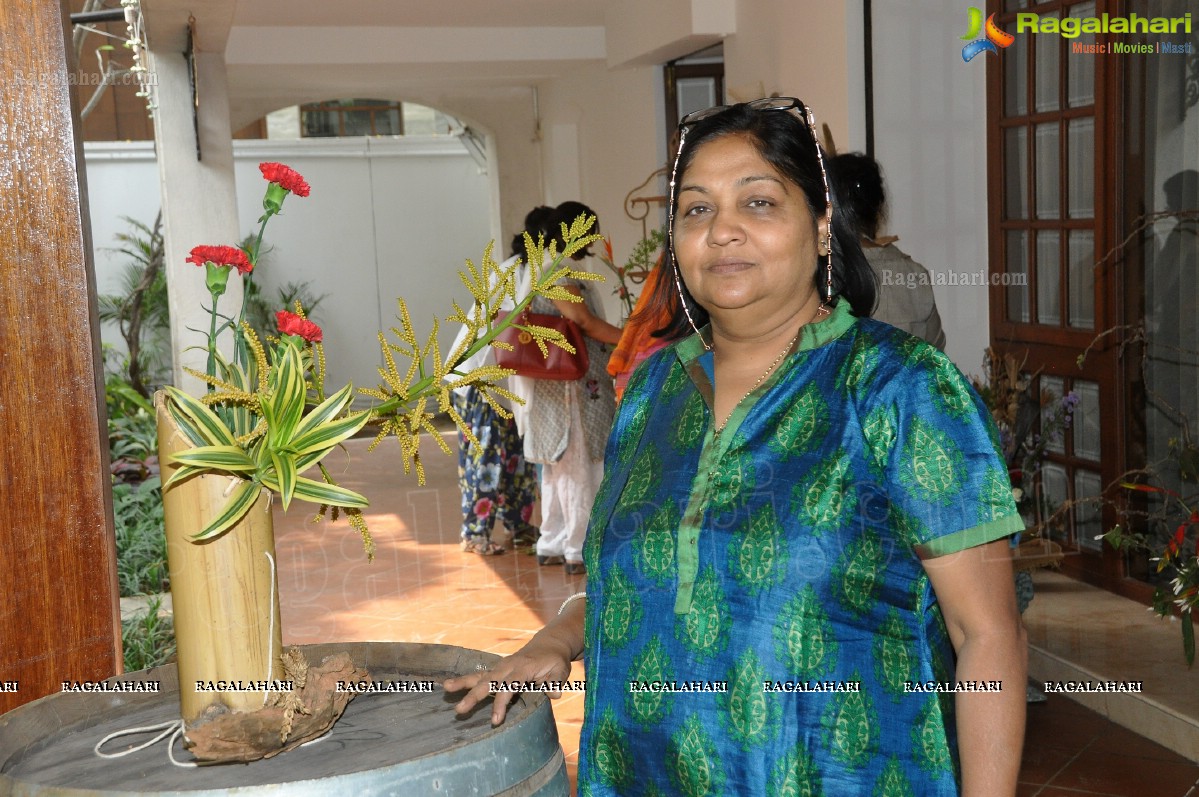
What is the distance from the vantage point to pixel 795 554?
127cm

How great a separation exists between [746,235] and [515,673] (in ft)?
1.84

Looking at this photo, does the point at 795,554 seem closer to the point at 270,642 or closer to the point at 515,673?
the point at 515,673

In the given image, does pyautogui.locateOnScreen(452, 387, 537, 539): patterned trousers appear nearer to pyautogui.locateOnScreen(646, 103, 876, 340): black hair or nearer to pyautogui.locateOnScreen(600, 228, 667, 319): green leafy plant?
pyautogui.locateOnScreen(600, 228, 667, 319): green leafy plant

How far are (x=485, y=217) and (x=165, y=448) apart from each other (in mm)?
13371

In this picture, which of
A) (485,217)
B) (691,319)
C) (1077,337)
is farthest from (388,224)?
(691,319)

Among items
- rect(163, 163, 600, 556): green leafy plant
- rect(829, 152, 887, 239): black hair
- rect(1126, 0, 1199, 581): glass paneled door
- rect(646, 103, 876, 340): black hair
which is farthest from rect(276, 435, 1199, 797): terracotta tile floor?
rect(163, 163, 600, 556): green leafy plant

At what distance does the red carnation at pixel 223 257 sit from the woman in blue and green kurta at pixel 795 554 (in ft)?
1.64

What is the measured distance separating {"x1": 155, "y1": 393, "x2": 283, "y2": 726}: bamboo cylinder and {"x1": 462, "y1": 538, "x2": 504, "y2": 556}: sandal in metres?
5.14

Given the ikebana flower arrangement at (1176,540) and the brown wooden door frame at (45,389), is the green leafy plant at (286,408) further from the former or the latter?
the ikebana flower arrangement at (1176,540)

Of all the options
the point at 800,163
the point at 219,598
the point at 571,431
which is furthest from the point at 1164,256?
the point at 219,598

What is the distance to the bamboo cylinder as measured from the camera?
1.22m

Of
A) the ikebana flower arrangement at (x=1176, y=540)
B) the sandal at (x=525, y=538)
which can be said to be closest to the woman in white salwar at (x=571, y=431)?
the sandal at (x=525, y=538)

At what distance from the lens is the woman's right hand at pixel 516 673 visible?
4.28ft

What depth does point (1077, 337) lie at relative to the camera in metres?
4.46
